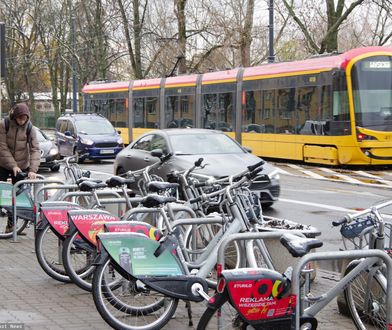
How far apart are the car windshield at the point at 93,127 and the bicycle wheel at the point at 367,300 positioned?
23.7 meters

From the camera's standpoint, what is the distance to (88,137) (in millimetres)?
28484

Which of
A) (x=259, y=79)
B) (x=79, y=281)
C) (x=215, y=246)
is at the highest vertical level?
(x=259, y=79)

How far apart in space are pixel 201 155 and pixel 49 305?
25.8 feet

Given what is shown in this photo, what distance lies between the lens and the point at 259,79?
27000 millimetres

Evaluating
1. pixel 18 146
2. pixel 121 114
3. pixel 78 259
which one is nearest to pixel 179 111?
pixel 121 114

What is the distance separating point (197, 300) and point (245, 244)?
0.63 meters

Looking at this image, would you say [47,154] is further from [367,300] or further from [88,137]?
[367,300]

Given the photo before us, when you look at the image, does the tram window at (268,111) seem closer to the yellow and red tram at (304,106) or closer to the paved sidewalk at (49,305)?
the yellow and red tram at (304,106)

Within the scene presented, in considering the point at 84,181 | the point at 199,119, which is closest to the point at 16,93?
the point at 199,119

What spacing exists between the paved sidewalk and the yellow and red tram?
1464 cm

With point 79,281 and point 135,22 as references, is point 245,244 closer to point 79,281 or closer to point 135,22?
point 79,281

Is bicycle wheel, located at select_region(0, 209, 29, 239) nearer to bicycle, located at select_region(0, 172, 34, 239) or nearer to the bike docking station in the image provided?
bicycle, located at select_region(0, 172, 34, 239)

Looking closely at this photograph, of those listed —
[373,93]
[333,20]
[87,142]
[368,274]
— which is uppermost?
[333,20]

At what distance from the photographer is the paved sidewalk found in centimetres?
612
